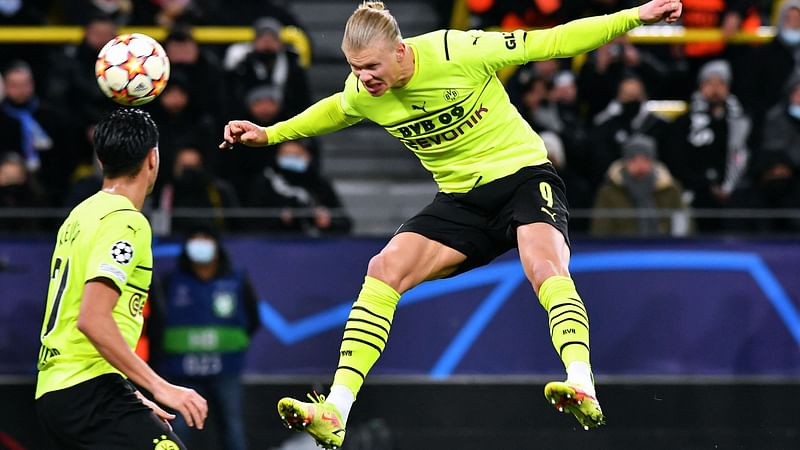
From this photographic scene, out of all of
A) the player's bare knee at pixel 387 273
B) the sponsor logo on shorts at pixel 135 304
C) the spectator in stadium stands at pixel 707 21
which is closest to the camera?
the sponsor logo on shorts at pixel 135 304

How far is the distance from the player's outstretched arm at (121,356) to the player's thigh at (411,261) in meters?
1.51

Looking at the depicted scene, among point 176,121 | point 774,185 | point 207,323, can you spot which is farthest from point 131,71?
point 774,185

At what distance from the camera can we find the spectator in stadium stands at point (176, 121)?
37.0 feet

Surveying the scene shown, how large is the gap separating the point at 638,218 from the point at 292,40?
3.64 m

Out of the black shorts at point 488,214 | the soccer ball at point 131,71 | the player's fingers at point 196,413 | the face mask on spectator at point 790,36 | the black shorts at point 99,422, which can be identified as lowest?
the face mask on spectator at point 790,36

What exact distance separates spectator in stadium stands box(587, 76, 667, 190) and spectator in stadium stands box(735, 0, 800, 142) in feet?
4.08

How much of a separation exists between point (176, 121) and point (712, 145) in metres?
4.39

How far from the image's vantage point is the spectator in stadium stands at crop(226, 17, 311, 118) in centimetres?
1199

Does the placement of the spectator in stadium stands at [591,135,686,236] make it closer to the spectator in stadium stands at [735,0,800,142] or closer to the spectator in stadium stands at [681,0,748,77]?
the spectator in stadium stands at [735,0,800,142]

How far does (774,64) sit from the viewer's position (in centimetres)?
1280

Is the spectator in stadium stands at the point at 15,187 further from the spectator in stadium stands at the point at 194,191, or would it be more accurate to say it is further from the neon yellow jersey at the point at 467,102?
the neon yellow jersey at the point at 467,102

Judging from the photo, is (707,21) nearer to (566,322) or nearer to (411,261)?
(411,261)

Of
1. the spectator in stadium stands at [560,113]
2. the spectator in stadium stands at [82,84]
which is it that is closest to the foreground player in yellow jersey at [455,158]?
the spectator in stadium stands at [560,113]

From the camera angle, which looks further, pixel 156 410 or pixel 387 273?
pixel 387 273
